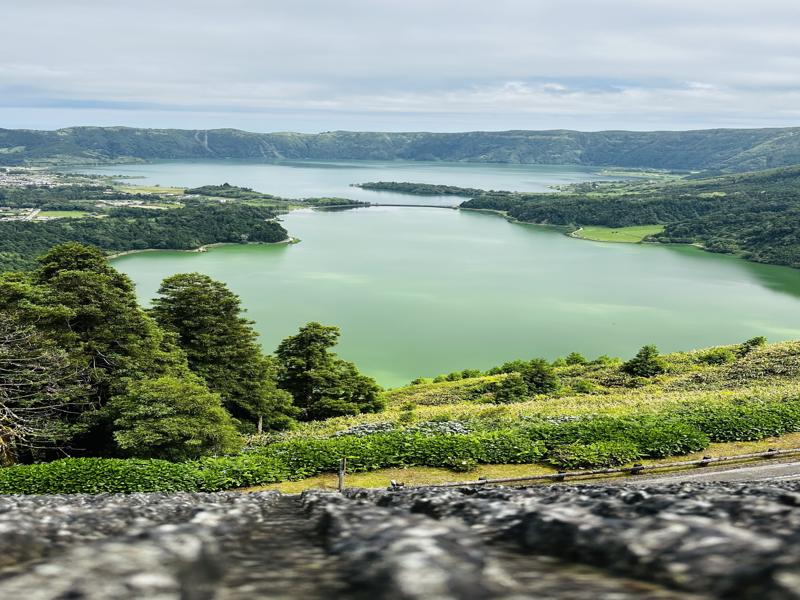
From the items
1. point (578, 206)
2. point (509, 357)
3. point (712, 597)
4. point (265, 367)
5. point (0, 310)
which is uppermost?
point (578, 206)

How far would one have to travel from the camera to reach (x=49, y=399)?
21922 mm

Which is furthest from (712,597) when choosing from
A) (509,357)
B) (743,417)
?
(509,357)

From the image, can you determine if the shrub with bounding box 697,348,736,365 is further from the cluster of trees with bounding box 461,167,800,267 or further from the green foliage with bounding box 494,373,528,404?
the cluster of trees with bounding box 461,167,800,267

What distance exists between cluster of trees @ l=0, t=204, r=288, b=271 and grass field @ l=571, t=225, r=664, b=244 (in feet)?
278

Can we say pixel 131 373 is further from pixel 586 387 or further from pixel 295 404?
pixel 586 387

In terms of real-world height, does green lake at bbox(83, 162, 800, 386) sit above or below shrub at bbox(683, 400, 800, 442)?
below

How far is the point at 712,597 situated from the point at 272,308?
73111 millimetres

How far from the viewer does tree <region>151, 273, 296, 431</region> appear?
29.7 meters

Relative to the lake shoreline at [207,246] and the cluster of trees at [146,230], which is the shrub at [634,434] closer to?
the cluster of trees at [146,230]

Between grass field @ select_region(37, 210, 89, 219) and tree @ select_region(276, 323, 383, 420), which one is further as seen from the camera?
grass field @ select_region(37, 210, 89, 219)

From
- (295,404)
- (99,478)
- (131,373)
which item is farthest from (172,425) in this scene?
(295,404)

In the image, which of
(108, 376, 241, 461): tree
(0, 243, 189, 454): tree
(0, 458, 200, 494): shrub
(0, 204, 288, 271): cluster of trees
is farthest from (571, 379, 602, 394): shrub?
(0, 204, 288, 271): cluster of trees

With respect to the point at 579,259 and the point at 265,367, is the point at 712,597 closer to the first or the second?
the point at 265,367

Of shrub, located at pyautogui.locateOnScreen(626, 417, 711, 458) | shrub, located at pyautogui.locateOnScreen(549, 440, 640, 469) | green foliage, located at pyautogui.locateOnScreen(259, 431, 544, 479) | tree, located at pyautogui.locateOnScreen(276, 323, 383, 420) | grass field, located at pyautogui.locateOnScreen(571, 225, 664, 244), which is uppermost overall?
grass field, located at pyautogui.locateOnScreen(571, 225, 664, 244)
